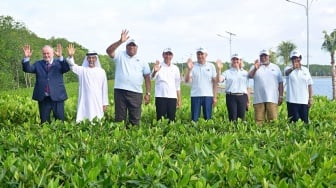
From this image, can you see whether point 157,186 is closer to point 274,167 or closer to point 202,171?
point 202,171

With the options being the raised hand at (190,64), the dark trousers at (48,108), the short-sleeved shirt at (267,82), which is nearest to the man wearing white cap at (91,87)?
the dark trousers at (48,108)

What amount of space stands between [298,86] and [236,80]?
41.5 inches

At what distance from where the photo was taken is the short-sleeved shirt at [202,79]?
28.0 ft

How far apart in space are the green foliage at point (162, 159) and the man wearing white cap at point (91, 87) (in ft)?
8.30

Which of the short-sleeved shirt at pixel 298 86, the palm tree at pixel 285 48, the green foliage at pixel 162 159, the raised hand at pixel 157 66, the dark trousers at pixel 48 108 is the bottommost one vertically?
the green foliage at pixel 162 159

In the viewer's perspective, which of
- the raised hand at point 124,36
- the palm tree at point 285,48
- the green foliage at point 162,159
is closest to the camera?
the green foliage at point 162,159

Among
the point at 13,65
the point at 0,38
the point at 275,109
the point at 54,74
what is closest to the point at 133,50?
the point at 54,74

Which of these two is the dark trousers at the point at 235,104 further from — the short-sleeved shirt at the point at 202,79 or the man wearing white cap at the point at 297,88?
the man wearing white cap at the point at 297,88

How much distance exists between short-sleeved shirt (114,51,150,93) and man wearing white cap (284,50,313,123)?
2578 millimetres

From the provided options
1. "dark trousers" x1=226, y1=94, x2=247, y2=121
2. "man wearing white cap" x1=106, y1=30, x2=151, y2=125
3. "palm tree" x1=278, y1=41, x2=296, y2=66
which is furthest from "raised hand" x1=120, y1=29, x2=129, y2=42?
"palm tree" x1=278, y1=41, x2=296, y2=66

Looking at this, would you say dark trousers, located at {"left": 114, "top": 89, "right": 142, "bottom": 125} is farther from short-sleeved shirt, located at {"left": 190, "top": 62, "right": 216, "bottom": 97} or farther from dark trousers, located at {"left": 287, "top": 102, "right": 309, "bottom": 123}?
dark trousers, located at {"left": 287, "top": 102, "right": 309, "bottom": 123}

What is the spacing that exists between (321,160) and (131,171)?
150 centimetres

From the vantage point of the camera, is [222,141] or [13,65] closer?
[222,141]

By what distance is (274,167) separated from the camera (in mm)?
3539
